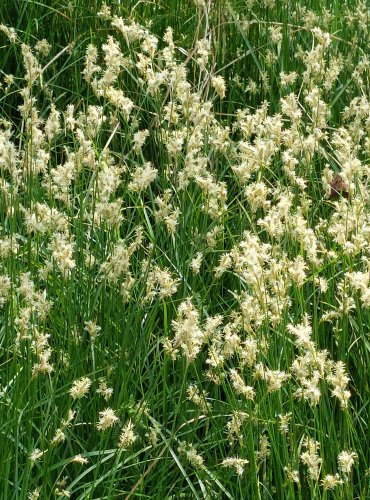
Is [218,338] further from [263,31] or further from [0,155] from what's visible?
[263,31]

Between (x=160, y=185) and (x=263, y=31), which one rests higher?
(x=263, y=31)

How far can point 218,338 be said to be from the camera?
299 cm

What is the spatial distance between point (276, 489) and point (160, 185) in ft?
5.23

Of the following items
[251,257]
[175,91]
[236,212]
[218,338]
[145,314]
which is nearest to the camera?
[251,257]

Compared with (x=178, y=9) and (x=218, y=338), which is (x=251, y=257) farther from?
(x=178, y=9)

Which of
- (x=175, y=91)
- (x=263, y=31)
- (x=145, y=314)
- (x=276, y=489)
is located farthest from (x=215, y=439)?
(x=263, y=31)

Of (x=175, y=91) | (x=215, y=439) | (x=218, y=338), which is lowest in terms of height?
(x=215, y=439)

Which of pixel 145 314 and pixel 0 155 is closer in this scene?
pixel 0 155

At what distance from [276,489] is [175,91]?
4.86 feet

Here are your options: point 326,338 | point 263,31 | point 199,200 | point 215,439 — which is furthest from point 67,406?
point 263,31

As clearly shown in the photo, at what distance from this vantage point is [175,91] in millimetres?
3662

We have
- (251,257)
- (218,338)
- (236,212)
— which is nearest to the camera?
(251,257)

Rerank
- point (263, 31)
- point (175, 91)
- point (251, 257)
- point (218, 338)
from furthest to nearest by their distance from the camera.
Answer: point (263, 31) < point (175, 91) < point (218, 338) < point (251, 257)

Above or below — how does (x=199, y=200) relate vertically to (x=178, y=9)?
below
